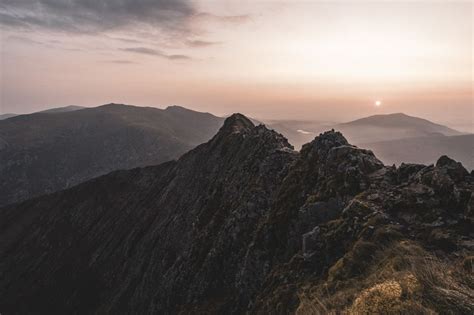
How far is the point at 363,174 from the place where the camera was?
28.4 metres

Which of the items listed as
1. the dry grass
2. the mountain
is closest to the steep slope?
the mountain

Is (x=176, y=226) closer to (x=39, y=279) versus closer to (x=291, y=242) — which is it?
(x=291, y=242)

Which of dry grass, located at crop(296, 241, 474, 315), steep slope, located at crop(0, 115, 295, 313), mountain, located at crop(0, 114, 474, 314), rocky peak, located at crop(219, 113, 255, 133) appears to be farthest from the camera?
rocky peak, located at crop(219, 113, 255, 133)

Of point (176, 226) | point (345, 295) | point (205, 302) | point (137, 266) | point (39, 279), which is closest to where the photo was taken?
point (345, 295)

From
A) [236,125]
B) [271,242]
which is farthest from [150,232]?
[271,242]

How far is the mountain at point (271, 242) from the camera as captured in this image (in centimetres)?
1571

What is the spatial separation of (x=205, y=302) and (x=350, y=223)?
2229cm

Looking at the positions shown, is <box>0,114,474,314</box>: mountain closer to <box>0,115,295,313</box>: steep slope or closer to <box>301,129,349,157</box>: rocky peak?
<box>301,129,349,157</box>: rocky peak

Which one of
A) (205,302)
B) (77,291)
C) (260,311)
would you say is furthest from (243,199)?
(77,291)

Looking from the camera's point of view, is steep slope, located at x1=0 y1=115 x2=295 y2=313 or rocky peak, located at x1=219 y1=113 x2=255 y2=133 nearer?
steep slope, located at x1=0 y1=115 x2=295 y2=313

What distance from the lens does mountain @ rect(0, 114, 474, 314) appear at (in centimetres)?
1571

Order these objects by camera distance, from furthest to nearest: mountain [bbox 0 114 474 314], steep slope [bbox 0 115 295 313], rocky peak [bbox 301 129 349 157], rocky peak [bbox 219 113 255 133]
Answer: rocky peak [bbox 219 113 255 133]
steep slope [bbox 0 115 295 313]
rocky peak [bbox 301 129 349 157]
mountain [bbox 0 114 474 314]

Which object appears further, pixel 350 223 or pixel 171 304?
pixel 171 304

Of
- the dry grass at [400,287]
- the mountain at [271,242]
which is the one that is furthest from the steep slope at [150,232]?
the dry grass at [400,287]
